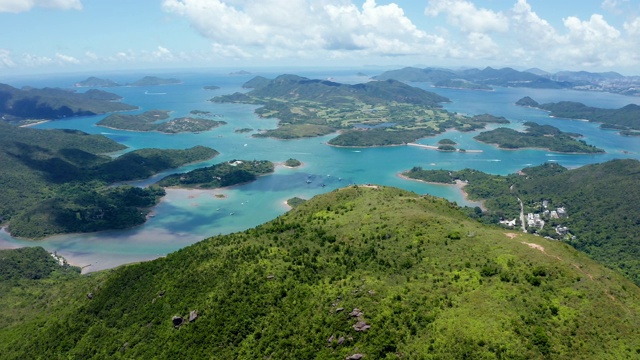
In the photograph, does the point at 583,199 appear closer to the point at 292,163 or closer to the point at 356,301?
the point at 292,163

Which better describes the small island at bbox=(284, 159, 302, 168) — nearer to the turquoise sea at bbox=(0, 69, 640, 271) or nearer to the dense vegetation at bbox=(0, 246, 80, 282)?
the turquoise sea at bbox=(0, 69, 640, 271)

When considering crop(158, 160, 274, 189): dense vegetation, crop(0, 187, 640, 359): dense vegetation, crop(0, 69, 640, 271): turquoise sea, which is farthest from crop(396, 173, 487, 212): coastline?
crop(0, 187, 640, 359): dense vegetation

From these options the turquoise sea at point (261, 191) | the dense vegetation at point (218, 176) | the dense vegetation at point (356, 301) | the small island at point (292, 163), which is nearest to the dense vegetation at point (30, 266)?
the turquoise sea at point (261, 191)

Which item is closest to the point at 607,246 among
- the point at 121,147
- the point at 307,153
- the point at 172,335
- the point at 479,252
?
the point at 479,252

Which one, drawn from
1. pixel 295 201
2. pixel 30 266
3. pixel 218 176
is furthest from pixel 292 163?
pixel 30 266

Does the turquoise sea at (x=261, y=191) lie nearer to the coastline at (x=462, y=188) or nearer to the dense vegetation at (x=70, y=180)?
the coastline at (x=462, y=188)

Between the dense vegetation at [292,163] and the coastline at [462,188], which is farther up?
the dense vegetation at [292,163]
